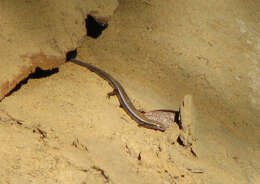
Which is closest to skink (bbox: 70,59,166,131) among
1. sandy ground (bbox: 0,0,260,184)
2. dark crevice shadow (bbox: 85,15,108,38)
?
sandy ground (bbox: 0,0,260,184)

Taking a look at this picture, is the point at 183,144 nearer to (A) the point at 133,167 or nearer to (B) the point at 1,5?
(A) the point at 133,167

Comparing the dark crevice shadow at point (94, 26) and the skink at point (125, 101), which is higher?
the dark crevice shadow at point (94, 26)

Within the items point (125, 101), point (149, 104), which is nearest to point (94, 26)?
point (125, 101)

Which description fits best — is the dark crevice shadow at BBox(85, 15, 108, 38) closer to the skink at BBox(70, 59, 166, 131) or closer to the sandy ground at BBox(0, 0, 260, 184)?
the sandy ground at BBox(0, 0, 260, 184)

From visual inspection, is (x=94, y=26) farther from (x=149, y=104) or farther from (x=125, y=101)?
(x=149, y=104)

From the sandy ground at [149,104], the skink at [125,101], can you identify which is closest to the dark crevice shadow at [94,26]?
the sandy ground at [149,104]

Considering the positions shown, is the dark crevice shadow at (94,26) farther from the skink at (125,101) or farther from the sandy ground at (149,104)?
the skink at (125,101)

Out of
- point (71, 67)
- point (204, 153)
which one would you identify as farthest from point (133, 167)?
point (71, 67)
